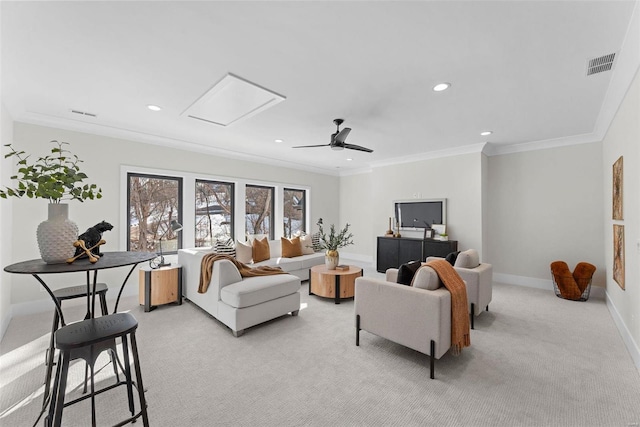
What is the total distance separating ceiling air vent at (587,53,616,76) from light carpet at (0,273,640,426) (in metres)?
2.61

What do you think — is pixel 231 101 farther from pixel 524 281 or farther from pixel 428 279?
pixel 524 281

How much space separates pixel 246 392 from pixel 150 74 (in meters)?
2.86

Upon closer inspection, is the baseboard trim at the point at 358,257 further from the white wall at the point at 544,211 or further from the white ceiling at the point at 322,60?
the white ceiling at the point at 322,60

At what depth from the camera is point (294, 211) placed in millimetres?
7273

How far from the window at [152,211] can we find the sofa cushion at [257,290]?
2296 mm

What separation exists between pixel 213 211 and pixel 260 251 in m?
1.33

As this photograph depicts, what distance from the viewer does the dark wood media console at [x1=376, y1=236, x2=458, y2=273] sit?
5.26m

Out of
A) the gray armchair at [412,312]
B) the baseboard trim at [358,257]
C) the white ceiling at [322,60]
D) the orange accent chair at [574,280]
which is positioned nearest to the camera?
the white ceiling at [322,60]

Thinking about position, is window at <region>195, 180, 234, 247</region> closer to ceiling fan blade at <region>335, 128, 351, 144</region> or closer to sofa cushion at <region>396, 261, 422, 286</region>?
ceiling fan blade at <region>335, 128, 351, 144</region>

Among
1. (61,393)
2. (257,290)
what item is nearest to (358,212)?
(257,290)

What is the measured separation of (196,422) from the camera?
1812mm

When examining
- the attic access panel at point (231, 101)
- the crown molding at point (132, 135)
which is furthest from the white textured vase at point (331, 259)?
the crown molding at point (132, 135)

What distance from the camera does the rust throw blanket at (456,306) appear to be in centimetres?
244

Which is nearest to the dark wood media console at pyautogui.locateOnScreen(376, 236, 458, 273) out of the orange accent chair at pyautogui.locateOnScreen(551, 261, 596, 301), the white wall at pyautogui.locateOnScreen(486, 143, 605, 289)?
the white wall at pyautogui.locateOnScreen(486, 143, 605, 289)
